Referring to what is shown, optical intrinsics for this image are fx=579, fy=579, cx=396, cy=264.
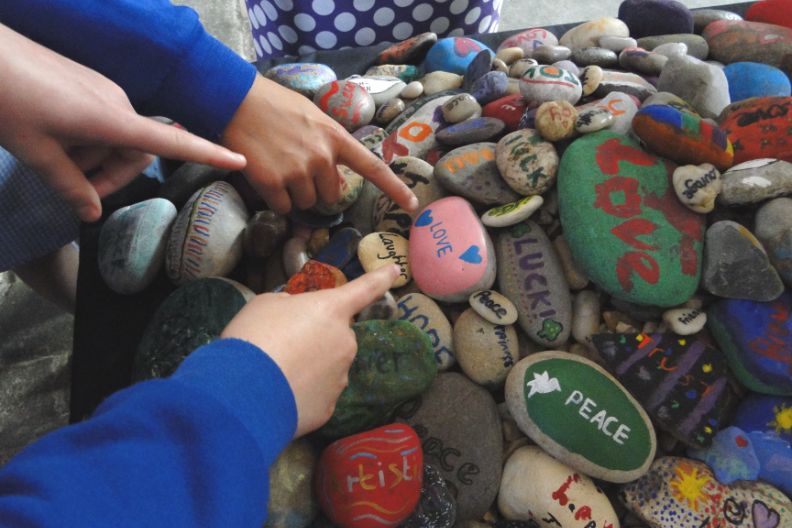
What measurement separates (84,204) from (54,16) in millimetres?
241

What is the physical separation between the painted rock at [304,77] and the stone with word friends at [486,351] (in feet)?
1.68

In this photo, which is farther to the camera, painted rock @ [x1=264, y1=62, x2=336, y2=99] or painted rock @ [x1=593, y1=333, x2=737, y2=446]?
painted rock @ [x1=264, y1=62, x2=336, y2=99]

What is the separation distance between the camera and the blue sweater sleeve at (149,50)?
65cm

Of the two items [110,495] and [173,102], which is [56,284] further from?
[110,495]

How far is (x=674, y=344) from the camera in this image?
2.18ft

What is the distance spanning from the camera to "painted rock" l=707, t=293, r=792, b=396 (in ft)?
2.06

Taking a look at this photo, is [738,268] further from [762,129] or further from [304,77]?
[304,77]

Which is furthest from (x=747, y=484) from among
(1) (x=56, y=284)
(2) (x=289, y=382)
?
(1) (x=56, y=284)

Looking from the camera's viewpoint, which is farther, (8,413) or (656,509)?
(8,413)

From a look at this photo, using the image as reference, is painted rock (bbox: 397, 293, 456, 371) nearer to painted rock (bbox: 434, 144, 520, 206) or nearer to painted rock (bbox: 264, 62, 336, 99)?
painted rock (bbox: 434, 144, 520, 206)

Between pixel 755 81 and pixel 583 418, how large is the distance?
617 mm

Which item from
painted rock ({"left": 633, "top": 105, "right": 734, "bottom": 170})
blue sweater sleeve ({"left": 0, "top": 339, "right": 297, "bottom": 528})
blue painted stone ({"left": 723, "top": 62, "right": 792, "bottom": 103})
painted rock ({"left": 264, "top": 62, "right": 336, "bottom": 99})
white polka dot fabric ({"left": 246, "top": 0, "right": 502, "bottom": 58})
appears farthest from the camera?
white polka dot fabric ({"left": 246, "top": 0, "right": 502, "bottom": 58})

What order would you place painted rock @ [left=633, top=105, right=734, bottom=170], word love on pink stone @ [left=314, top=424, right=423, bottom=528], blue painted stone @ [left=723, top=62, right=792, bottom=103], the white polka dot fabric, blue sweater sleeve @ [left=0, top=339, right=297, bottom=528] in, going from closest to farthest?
blue sweater sleeve @ [left=0, top=339, right=297, bottom=528], word love on pink stone @ [left=314, top=424, right=423, bottom=528], painted rock @ [left=633, top=105, right=734, bottom=170], blue painted stone @ [left=723, top=62, right=792, bottom=103], the white polka dot fabric

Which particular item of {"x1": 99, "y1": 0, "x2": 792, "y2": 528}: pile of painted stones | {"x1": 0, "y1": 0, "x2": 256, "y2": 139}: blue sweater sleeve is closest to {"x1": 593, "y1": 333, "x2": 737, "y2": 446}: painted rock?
{"x1": 99, "y1": 0, "x2": 792, "y2": 528}: pile of painted stones
